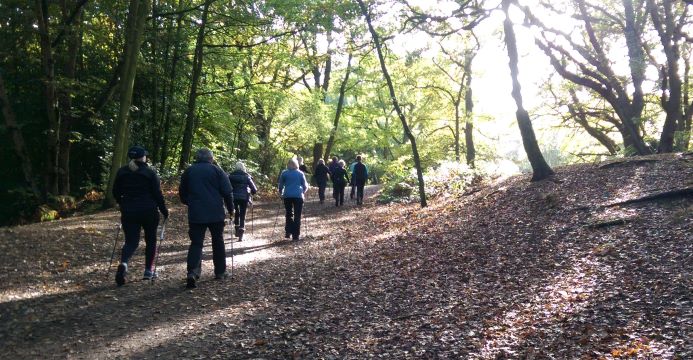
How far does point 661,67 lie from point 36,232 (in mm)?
18135

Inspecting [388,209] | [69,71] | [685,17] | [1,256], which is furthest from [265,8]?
[685,17]

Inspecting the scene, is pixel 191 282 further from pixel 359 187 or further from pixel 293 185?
pixel 359 187

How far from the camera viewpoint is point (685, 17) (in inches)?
667

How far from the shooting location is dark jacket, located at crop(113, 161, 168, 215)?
729 centimetres

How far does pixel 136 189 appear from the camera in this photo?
289 inches

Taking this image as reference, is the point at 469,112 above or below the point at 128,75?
above

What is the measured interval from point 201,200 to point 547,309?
486 cm

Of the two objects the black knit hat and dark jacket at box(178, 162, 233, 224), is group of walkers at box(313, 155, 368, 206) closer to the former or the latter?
dark jacket at box(178, 162, 233, 224)

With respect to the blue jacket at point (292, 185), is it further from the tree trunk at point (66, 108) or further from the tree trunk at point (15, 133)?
the tree trunk at point (15, 133)

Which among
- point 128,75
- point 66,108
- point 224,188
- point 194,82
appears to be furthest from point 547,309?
point 194,82

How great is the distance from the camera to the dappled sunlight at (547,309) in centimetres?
495

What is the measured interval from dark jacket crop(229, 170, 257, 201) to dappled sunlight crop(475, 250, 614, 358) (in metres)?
7.70

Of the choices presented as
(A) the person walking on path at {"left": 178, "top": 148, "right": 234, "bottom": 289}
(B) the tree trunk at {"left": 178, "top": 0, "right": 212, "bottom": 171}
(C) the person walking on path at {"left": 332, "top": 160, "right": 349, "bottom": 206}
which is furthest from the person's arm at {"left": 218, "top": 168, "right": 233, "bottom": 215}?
(B) the tree trunk at {"left": 178, "top": 0, "right": 212, "bottom": 171}

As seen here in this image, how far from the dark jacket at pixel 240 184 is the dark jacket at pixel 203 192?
183 inches
